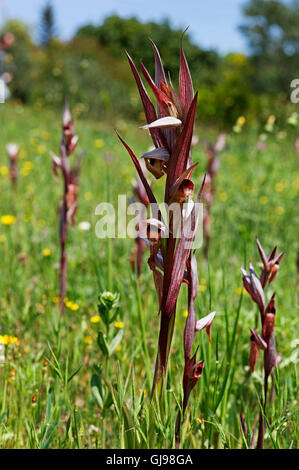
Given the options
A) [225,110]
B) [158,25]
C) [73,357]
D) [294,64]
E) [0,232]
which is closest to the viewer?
[73,357]

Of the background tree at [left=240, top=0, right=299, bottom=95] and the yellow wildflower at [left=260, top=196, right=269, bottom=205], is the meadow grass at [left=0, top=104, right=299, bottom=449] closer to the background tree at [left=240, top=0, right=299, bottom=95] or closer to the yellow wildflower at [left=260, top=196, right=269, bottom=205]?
→ the yellow wildflower at [left=260, top=196, right=269, bottom=205]

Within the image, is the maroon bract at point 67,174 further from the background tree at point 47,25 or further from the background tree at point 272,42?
the background tree at point 47,25

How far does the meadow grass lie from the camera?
41.2 inches

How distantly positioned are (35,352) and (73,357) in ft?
0.64

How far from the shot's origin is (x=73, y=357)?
151 centimetres

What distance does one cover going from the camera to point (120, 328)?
5.11 feet

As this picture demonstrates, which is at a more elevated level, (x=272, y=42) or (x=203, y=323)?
(x=272, y=42)

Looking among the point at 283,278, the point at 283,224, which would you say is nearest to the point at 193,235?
the point at 283,278

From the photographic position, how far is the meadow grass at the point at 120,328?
1.05 metres

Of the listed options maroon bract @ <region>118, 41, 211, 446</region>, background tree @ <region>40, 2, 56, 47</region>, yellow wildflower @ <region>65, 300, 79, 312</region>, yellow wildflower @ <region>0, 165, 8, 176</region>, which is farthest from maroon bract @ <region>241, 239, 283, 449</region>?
background tree @ <region>40, 2, 56, 47</region>

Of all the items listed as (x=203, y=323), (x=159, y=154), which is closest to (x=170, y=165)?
(x=159, y=154)

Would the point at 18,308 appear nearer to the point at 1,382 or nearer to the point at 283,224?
the point at 1,382

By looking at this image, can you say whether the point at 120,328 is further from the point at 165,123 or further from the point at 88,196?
the point at 88,196
